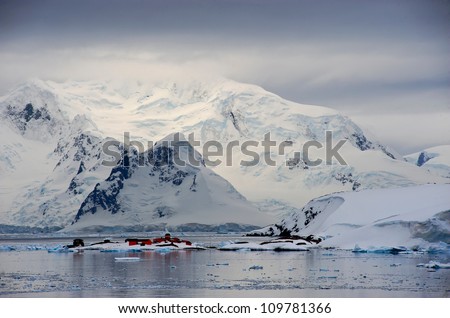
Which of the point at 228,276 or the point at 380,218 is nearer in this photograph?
the point at 228,276

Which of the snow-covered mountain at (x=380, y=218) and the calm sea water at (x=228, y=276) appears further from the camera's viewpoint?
the snow-covered mountain at (x=380, y=218)

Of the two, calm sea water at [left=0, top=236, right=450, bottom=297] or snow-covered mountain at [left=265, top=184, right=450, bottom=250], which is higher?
snow-covered mountain at [left=265, top=184, right=450, bottom=250]

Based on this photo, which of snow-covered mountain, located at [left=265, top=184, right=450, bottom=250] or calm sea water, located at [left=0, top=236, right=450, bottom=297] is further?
snow-covered mountain, located at [left=265, top=184, right=450, bottom=250]

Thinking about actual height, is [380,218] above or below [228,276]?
above

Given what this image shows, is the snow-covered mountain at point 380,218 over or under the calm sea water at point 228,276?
over
